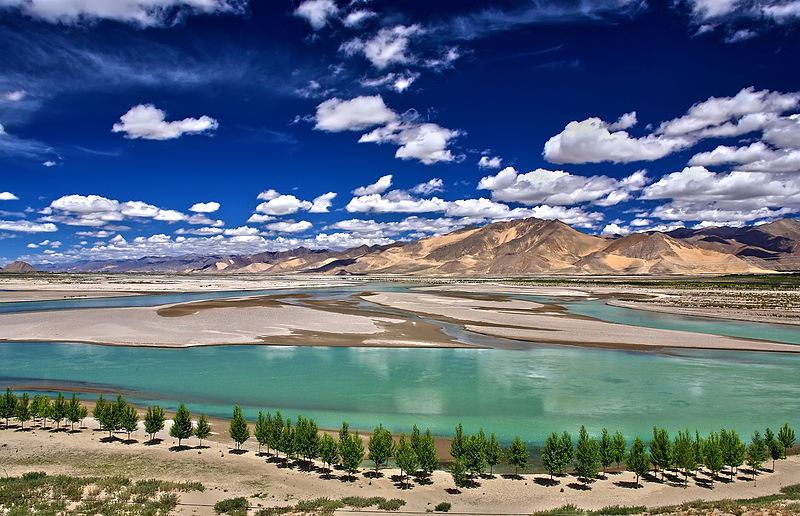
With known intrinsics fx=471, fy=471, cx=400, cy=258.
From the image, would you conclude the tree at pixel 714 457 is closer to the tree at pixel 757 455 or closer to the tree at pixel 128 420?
the tree at pixel 757 455

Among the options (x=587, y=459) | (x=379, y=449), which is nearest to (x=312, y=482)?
(x=379, y=449)

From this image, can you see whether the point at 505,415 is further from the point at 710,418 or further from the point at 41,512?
the point at 41,512

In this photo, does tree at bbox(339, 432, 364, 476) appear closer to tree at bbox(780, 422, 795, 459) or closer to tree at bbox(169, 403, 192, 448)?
tree at bbox(169, 403, 192, 448)

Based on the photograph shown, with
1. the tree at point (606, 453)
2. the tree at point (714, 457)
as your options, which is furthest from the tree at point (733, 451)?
the tree at point (606, 453)

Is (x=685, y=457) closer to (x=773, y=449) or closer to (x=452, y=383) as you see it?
(x=773, y=449)

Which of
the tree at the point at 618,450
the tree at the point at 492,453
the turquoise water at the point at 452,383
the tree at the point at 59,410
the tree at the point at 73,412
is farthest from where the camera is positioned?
the turquoise water at the point at 452,383

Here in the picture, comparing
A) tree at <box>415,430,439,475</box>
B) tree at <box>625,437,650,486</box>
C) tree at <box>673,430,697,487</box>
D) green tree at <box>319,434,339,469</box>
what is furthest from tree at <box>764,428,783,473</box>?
green tree at <box>319,434,339,469</box>
